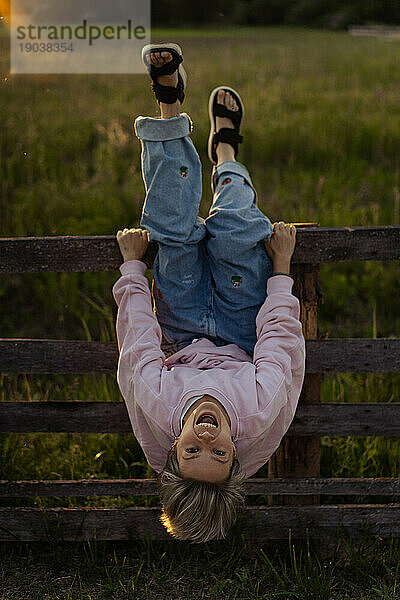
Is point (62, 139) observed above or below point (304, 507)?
above

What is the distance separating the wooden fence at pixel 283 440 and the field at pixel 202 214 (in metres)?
0.12

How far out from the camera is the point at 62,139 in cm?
726

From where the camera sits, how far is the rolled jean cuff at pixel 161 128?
251cm

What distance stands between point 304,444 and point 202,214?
3015 mm

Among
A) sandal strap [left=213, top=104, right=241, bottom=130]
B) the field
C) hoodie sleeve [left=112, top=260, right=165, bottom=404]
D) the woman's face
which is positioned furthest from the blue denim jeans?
the field

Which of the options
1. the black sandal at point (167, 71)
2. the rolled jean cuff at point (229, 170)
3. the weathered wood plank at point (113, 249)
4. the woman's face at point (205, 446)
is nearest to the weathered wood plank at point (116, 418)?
the weathered wood plank at point (113, 249)

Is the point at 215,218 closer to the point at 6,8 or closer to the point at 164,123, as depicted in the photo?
the point at 164,123

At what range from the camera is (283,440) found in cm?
300

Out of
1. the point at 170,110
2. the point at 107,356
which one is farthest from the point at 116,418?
the point at 170,110

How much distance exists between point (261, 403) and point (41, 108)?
21.3 feet

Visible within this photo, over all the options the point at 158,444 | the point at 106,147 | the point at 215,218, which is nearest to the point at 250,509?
the point at 158,444

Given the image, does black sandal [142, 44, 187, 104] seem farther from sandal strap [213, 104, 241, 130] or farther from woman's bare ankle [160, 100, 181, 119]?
sandal strap [213, 104, 241, 130]

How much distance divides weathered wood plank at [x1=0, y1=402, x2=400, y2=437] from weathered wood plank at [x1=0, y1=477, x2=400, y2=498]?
8.7 inches

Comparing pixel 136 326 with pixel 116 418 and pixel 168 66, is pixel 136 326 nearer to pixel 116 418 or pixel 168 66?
pixel 116 418
